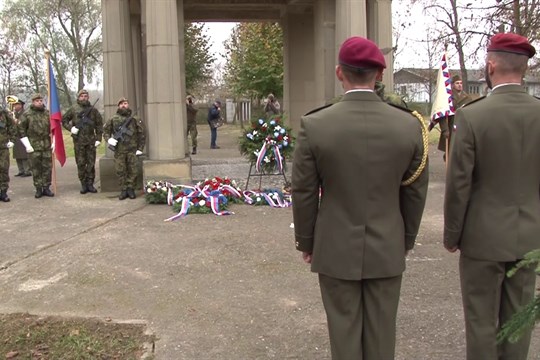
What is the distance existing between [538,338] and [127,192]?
8084 millimetres

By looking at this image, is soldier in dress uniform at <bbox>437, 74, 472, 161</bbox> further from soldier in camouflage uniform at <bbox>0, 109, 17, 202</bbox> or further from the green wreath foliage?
soldier in camouflage uniform at <bbox>0, 109, 17, 202</bbox>

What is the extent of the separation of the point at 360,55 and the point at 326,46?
1096cm

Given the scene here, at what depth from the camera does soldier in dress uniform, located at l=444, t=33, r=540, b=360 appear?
318cm

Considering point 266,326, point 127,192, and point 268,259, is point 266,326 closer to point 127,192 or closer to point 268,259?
point 268,259

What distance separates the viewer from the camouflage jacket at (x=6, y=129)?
35.8 ft

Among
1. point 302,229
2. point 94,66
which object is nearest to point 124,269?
point 302,229

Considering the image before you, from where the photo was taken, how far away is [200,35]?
106 feet

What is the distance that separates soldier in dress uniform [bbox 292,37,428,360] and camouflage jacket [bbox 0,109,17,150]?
9503 mm

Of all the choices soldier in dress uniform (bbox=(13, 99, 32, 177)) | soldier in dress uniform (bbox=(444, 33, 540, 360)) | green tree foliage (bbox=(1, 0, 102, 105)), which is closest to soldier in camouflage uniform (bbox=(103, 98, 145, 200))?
soldier in dress uniform (bbox=(13, 99, 32, 177))

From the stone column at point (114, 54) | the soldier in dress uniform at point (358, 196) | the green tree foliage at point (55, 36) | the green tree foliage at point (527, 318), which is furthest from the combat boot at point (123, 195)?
the green tree foliage at point (55, 36)

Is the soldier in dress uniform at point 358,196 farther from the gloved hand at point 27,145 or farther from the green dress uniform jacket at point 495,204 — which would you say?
the gloved hand at point 27,145

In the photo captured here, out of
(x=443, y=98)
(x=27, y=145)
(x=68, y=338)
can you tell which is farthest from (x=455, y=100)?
(x=68, y=338)

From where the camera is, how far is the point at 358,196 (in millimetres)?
2900

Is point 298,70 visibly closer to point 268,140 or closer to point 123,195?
point 268,140
